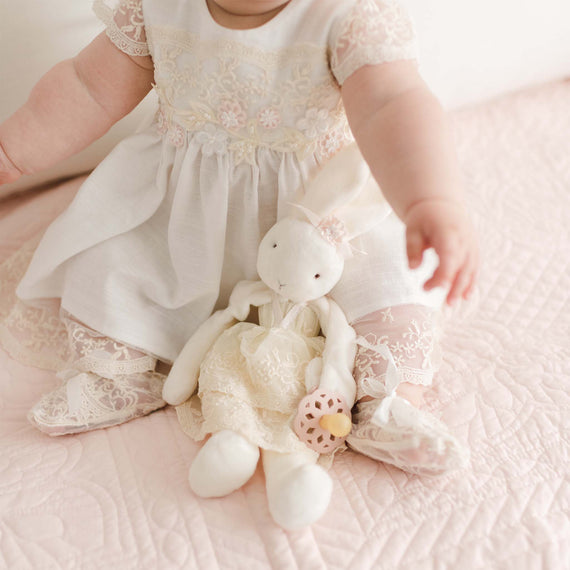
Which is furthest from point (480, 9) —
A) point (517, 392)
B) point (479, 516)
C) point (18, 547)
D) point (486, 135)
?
point (18, 547)

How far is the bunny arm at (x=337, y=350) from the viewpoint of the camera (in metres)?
0.78

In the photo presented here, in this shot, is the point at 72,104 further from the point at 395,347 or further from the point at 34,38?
the point at 395,347

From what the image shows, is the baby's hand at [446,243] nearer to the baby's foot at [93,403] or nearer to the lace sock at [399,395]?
the lace sock at [399,395]

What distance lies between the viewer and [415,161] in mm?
690

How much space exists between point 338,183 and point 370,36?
0.16 metres

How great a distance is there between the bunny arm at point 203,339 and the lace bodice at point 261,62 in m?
0.16

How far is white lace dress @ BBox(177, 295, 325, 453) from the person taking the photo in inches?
30.1

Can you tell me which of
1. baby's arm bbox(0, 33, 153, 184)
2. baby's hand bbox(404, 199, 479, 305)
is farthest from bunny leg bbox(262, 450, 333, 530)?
baby's arm bbox(0, 33, 153, 184)

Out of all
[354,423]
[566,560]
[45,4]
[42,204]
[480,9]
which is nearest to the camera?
[566,560]

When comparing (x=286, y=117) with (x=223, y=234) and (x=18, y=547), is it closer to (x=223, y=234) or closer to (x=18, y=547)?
(x=223, y=234)

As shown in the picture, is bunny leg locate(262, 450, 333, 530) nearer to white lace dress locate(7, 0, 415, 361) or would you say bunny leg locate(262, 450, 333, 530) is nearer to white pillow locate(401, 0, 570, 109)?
white lace dress locate(7, 0, 415, 361)

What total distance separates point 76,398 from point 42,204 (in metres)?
0.41

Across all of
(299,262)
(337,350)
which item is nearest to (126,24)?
(299,262)

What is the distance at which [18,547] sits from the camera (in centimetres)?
70
